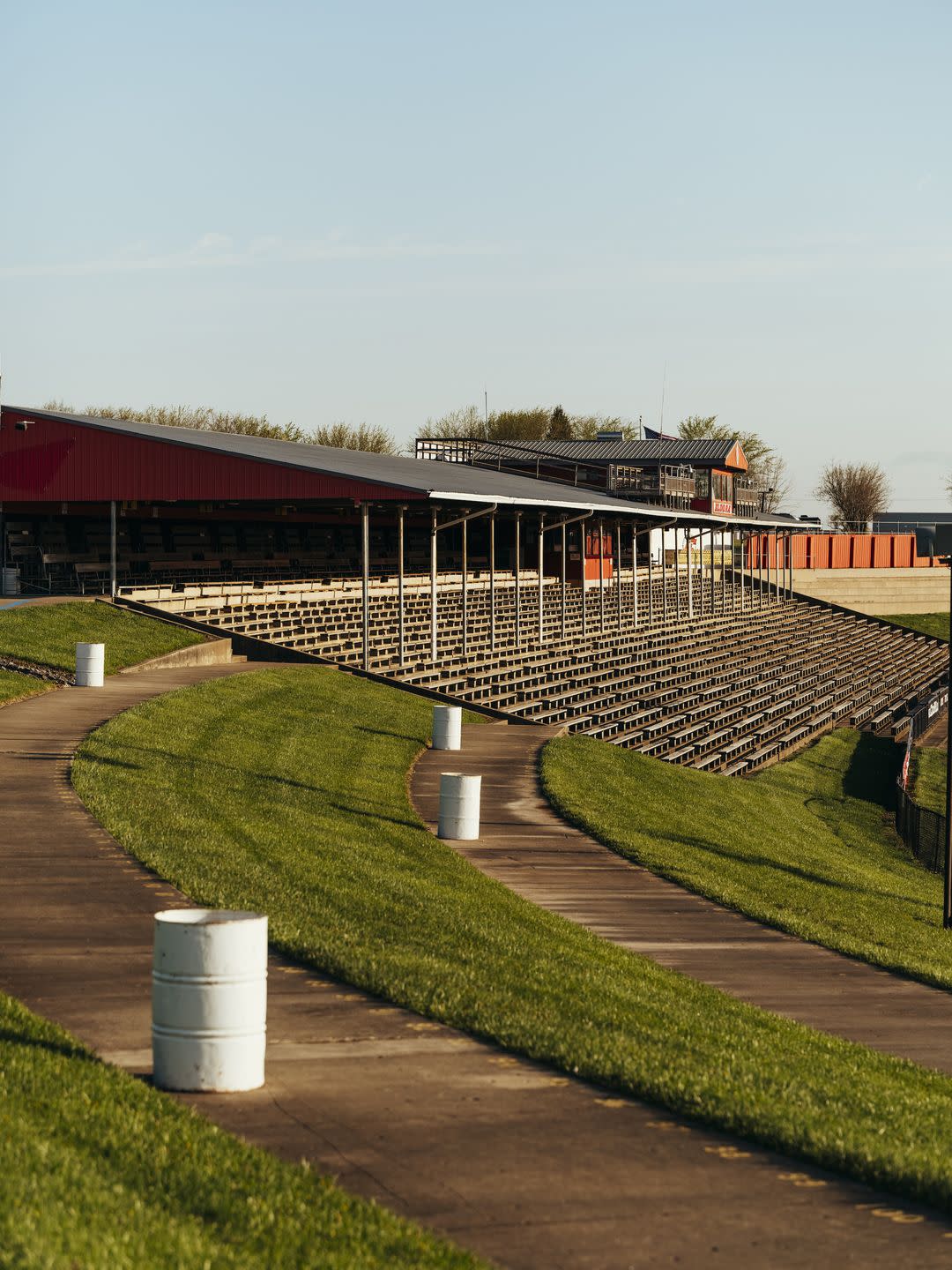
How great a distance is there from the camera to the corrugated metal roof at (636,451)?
8944 centimetres

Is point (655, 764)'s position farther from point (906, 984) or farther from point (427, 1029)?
point (427, 1029)

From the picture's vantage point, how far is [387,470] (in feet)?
143

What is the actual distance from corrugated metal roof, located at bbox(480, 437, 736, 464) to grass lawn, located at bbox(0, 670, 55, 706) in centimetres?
6169

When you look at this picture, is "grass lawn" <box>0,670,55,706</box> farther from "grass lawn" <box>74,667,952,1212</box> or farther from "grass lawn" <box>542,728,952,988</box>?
"grass lawn" <box>542,728,952,988</box>

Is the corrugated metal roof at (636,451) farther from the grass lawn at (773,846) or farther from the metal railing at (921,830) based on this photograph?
the metal railing at (921,830)

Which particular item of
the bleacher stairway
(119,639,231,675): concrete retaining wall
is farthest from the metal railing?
(119,639,231,675): concrete retaining wall

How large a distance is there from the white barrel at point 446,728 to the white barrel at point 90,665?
21.6 feet

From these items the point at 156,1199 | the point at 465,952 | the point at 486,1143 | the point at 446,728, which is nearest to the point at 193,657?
the point at 446,728

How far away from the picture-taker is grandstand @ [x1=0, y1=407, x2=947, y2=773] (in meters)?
35.7

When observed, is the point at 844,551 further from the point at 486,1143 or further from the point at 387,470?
the point at 486,1143

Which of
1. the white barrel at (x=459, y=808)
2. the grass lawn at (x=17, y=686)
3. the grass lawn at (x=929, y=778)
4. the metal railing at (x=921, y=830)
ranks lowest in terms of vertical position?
the grass lawn at (x=929, y=778)

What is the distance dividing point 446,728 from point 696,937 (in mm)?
11872

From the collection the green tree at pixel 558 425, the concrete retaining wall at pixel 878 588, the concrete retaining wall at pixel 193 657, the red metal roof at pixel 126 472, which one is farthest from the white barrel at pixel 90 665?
the green tree at pixel 558 425

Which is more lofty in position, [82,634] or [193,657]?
[82,634]
